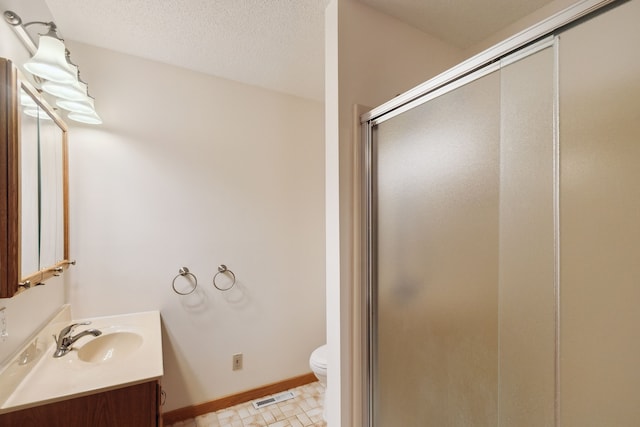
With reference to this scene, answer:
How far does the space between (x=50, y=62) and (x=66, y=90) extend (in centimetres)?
18

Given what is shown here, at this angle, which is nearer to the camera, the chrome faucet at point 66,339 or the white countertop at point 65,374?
the white countertop at point 65,374

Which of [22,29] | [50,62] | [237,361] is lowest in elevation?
[237,361]

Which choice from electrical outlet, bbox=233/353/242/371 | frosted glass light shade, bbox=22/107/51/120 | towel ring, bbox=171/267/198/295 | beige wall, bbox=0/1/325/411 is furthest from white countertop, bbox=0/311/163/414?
frosted glass light shade, bbox=22/107/51/120

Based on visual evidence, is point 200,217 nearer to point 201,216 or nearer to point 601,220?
point 201,216

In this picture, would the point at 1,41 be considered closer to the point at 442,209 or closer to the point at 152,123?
the point at 152,123

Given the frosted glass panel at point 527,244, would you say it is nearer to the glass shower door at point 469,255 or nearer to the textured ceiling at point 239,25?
the glass shower door at point 469,255

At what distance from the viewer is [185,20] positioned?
4.80 ft

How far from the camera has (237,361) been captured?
2.08m

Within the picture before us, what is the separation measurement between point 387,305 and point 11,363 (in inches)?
59.4

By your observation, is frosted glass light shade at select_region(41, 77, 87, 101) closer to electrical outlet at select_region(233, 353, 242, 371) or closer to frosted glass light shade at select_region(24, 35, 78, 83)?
frosted glass light shade at select_region(24, 35, 78, 83)

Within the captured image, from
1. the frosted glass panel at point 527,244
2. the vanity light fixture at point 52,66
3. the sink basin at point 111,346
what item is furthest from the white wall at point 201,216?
the frosted glass panel at point 527,244

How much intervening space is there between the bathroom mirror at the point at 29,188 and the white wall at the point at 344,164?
1228 mm

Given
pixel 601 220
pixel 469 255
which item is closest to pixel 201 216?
pixel 469 255

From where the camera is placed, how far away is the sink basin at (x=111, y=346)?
4.72ft
